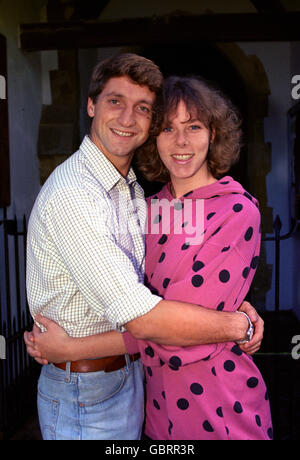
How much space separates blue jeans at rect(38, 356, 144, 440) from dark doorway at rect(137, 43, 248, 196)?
485 cm

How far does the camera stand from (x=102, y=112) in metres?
1.85

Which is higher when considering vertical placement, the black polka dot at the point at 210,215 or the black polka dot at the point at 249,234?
the black polka dot at the point at 210,215

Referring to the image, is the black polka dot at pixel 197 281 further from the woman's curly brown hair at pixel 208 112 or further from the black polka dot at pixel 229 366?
the woman's curly brown hair at pixel 208 112

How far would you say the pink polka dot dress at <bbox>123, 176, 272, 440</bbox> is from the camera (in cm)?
146

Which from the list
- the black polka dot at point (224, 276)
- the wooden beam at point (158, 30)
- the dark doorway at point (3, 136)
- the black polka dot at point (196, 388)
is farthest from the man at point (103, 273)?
the wooden beam at point (158, 30)

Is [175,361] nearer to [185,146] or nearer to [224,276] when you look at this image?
[224,276]

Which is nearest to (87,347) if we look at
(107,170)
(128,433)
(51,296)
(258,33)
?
(51,296)

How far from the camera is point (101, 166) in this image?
5.41 ft

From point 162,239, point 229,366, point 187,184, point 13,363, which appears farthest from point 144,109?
point 13,363

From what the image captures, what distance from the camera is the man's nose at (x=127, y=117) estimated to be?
179 centimetres

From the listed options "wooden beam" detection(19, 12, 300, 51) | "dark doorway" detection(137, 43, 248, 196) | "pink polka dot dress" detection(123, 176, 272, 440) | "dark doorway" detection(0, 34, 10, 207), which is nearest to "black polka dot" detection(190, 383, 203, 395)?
"pink polka dot dress" detection(123, 176, 272, 440)

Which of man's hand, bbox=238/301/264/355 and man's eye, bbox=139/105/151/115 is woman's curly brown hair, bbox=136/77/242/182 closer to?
man's eye, bbox=139/105/151/115

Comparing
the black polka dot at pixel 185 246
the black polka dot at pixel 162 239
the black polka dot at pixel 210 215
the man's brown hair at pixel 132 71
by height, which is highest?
the man's brown hair at pixel 132 71

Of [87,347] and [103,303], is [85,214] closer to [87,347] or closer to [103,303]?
[103,303]
